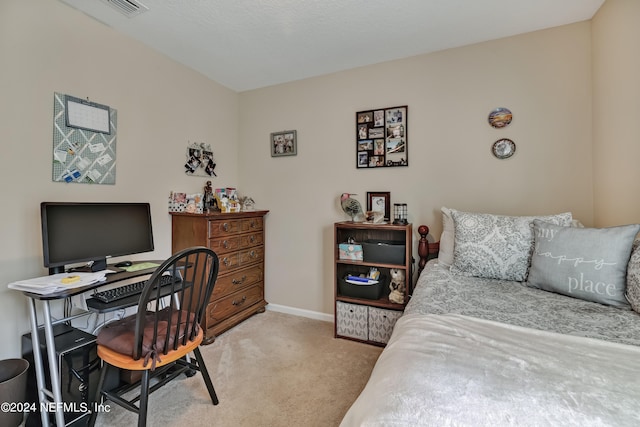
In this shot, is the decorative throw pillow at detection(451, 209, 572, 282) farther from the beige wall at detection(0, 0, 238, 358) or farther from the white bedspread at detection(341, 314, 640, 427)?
the beige wall at detection(0, 0, 238, 358)

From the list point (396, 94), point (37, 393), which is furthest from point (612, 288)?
point (37, 393)

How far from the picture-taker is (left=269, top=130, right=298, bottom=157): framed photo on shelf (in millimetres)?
2969

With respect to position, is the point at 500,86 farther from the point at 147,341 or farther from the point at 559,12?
the point at 147,341

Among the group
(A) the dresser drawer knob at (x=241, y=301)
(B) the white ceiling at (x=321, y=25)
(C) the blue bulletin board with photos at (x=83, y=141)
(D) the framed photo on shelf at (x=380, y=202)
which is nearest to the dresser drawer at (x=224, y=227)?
(A) the dresser drawer knob at (x=241, y=301)

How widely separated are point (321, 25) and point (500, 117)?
156cm

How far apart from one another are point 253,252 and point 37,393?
174 cm

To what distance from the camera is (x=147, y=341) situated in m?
1.35

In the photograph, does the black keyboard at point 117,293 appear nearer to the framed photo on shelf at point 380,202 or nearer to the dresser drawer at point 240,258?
the dresser drawer at point 240,258

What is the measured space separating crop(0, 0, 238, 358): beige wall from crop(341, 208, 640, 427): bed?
209 centimetres

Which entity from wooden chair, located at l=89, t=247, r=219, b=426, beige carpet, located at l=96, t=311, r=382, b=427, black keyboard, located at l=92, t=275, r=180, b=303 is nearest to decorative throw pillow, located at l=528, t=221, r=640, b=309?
beige carpet, located at l=96, t=311, r=382, b=427

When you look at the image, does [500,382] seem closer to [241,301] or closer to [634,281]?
[634,281]

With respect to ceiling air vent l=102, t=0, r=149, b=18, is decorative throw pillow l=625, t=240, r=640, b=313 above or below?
below

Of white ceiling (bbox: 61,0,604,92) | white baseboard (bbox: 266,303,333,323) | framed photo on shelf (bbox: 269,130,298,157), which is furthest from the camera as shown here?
framed photo on shelf (bbox: 269,130,298,157)

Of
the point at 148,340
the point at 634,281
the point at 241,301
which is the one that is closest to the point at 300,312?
the point at 241,301
